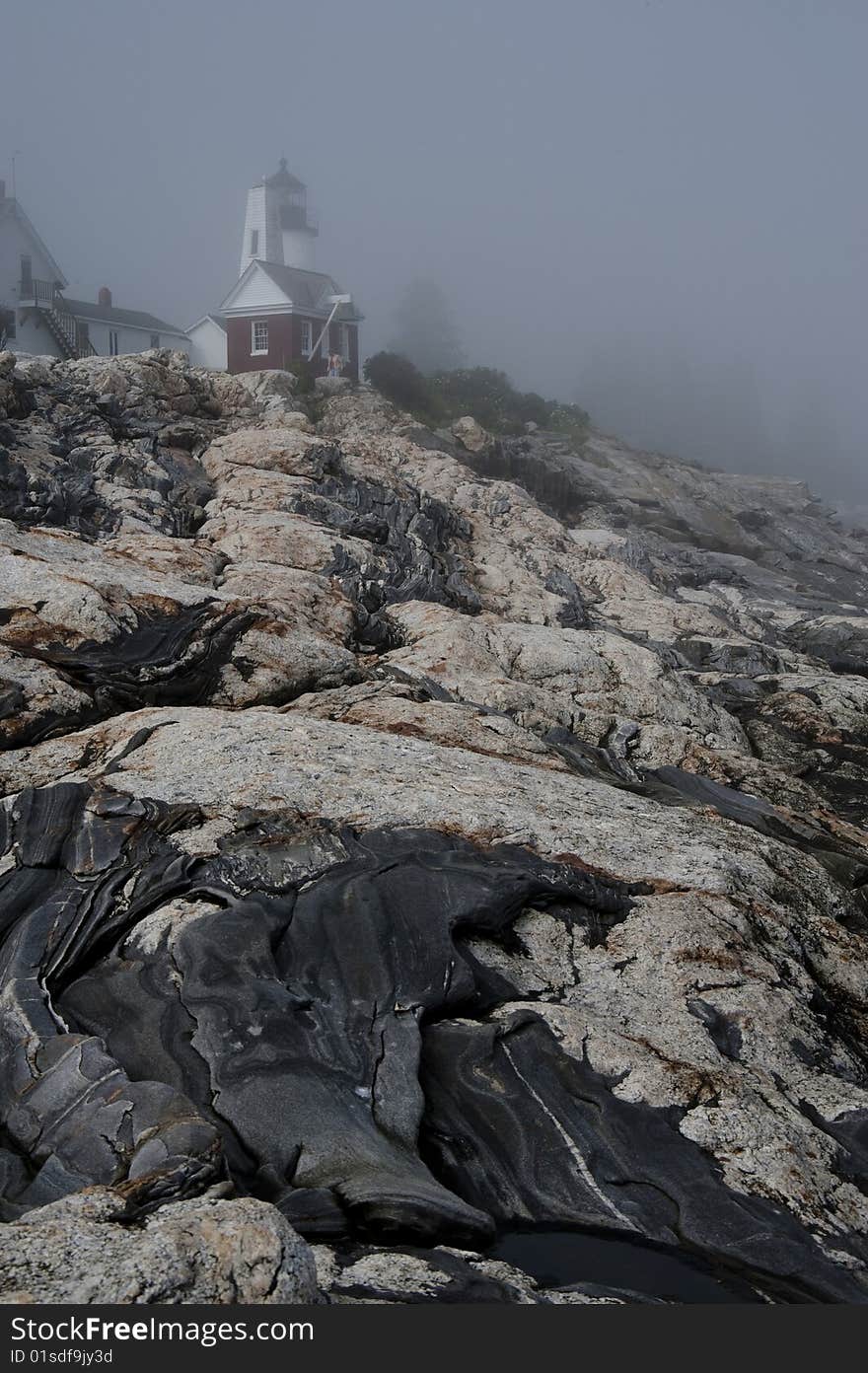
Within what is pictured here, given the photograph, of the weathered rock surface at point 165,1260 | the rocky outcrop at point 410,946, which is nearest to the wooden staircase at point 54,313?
the rocky outcrop at point 410,946

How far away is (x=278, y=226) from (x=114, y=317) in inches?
787

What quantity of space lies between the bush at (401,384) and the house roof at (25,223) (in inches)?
962

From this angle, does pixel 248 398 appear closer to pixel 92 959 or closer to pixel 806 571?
pixel 806 571

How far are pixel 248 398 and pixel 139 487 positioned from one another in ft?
43.9

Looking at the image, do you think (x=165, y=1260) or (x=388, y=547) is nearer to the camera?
(x=165, y=1260)

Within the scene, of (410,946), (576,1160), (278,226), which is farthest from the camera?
(278,226)

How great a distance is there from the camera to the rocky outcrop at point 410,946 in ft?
24.1

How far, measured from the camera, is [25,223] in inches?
2719

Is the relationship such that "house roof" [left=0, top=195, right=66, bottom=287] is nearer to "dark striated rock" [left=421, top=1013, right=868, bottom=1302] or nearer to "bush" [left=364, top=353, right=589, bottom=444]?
"bush" [left=364, top=353, right=589, bottom=444]

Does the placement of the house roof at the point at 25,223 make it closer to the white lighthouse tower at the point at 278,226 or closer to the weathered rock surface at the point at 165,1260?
the white lighthouse tower at the point at 278,226

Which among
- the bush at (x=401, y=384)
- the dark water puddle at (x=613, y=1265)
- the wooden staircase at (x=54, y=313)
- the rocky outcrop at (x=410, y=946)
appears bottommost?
the dark water puddle at (x=613, y=1265)

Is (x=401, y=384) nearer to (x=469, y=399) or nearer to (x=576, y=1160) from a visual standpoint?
(x=469, y=399)

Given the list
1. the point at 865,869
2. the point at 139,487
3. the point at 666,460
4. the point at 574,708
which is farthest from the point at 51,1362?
the point at 666,460

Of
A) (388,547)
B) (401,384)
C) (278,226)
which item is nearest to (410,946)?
(388,547)
